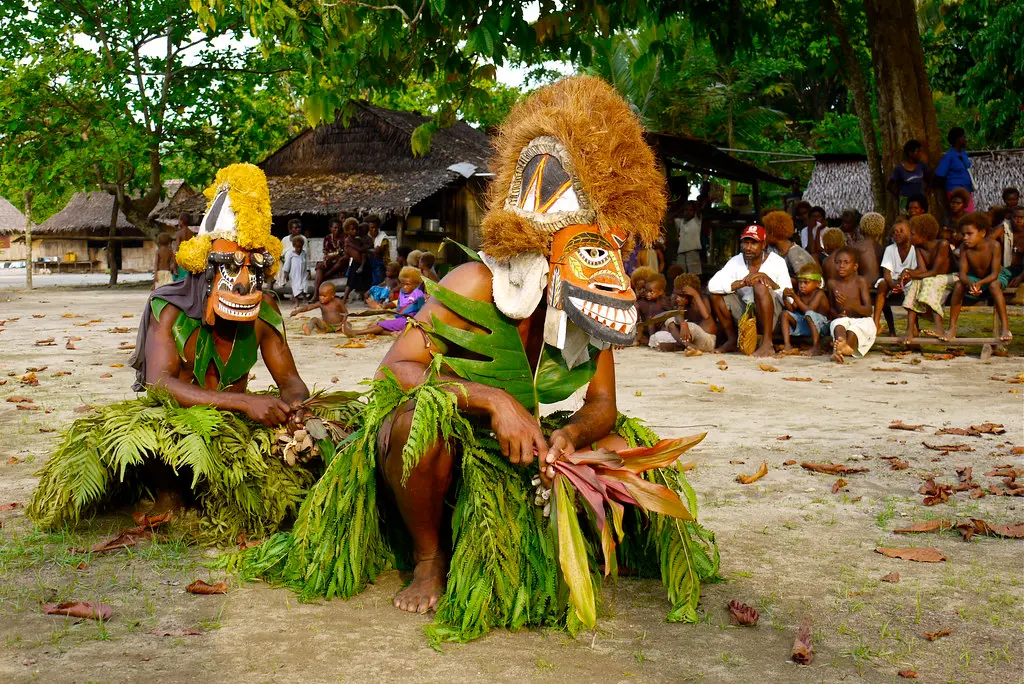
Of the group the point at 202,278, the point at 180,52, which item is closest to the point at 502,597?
the point at 202,278

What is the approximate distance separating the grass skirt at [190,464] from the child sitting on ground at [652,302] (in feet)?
24.0

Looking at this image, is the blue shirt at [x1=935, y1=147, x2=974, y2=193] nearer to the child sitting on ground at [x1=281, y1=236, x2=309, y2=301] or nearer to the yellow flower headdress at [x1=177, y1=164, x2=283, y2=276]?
the yellow flower headdress at [x1=177, y1=164, x2=283, y2=276]

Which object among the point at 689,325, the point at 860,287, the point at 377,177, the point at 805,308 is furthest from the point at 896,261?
the point at 377,177

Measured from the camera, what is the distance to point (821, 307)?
9766 millimetres

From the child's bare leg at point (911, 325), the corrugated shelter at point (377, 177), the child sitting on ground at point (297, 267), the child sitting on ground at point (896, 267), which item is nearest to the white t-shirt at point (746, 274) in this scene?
the child sitting on ground at point (896, 267)

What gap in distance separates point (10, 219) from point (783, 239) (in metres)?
44.1

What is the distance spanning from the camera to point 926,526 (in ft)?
12.3

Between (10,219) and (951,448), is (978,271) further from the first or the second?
(10,219)

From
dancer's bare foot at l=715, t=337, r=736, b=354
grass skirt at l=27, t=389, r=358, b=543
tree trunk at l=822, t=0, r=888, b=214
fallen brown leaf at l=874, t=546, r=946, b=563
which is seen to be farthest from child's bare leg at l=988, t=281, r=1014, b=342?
grass skirt at l=27, t=389, r=358, b=543

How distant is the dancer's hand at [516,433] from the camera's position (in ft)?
9.00

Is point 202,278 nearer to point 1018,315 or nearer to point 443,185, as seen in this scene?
point 1018,315

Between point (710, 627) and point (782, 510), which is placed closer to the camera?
point (710, 627)

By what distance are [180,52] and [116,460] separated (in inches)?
902

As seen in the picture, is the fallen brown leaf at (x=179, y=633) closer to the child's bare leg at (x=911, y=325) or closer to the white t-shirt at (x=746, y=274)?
the white t-shirt at (x=746, y=274)
